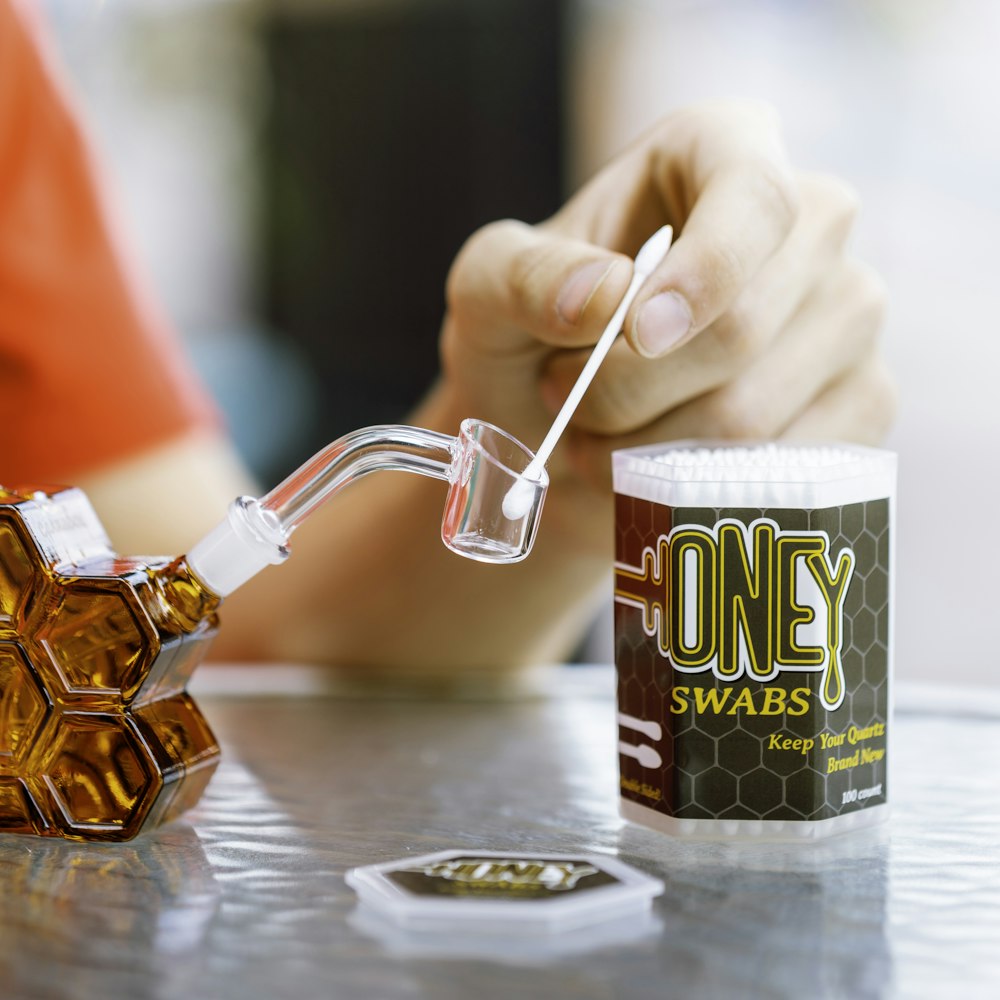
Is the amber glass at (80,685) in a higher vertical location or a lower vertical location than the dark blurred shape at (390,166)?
lower

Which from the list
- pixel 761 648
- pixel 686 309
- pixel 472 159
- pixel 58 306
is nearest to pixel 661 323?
pixel 686 309

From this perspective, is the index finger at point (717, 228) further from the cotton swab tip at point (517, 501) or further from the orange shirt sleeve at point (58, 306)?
the orange shirt sleeve at point (58, 306)

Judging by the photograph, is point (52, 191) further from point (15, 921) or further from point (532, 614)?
point (15, 921)

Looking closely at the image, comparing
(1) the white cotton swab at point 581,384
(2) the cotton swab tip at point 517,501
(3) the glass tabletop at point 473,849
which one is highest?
(1) the white cotton swab at point 581,384

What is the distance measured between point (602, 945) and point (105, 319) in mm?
652

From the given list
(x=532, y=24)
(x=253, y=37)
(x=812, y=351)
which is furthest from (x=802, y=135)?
(x=812, y=351)

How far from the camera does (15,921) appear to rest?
35 cm

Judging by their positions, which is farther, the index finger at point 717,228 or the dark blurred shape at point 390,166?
the dark blurred shape at point 390,166

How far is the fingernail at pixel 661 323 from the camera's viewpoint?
467 mm

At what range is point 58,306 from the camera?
857 mm

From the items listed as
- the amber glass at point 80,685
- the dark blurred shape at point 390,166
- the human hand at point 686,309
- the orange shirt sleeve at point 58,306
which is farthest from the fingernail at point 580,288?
the dark blurred shape at point 390,166

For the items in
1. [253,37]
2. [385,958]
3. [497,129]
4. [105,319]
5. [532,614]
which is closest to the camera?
[385,958]

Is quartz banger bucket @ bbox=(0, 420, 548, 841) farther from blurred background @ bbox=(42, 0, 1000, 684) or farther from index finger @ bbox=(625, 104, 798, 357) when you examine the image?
blurred background @ bbox=(42, 0, 1000, 684)

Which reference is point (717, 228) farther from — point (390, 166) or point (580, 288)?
point (390, 166)
